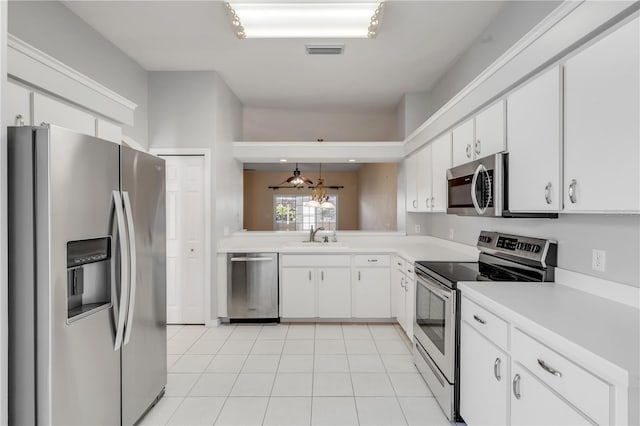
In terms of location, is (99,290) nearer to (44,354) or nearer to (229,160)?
(44,354)

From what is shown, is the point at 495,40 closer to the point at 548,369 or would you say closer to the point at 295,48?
the point at 295,48

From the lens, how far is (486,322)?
69.0 inches

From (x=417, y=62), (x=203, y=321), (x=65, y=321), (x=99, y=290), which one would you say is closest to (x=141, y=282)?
(x=99, y=290)

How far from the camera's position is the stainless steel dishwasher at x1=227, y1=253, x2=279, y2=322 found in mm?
4020

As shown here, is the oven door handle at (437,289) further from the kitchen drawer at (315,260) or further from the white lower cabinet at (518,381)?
the kitchen drawer at (315,260)

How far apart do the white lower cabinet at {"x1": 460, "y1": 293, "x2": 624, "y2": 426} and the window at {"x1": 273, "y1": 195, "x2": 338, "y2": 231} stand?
8.96 meters

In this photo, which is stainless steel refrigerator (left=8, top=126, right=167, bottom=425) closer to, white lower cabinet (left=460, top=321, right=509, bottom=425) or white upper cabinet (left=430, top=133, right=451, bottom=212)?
white lower cabinet (left=460, top=321, right=509, bottom=425)

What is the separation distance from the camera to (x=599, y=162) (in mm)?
1420

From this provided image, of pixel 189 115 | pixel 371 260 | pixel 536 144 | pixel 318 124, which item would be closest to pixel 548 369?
pixel 536 144

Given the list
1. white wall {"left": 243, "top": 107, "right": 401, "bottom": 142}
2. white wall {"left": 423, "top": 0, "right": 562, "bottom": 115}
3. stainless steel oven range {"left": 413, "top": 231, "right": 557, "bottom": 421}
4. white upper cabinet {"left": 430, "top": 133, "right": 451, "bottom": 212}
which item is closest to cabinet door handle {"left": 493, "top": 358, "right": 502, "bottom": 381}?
stainless steel oven range {"left": 413, "top": 231, "right": 557, "bottom": 421}

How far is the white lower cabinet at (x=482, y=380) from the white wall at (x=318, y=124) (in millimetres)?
3520

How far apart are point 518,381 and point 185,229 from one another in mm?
3498

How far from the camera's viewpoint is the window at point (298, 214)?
11016 mm

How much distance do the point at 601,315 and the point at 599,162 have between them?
0.62m
